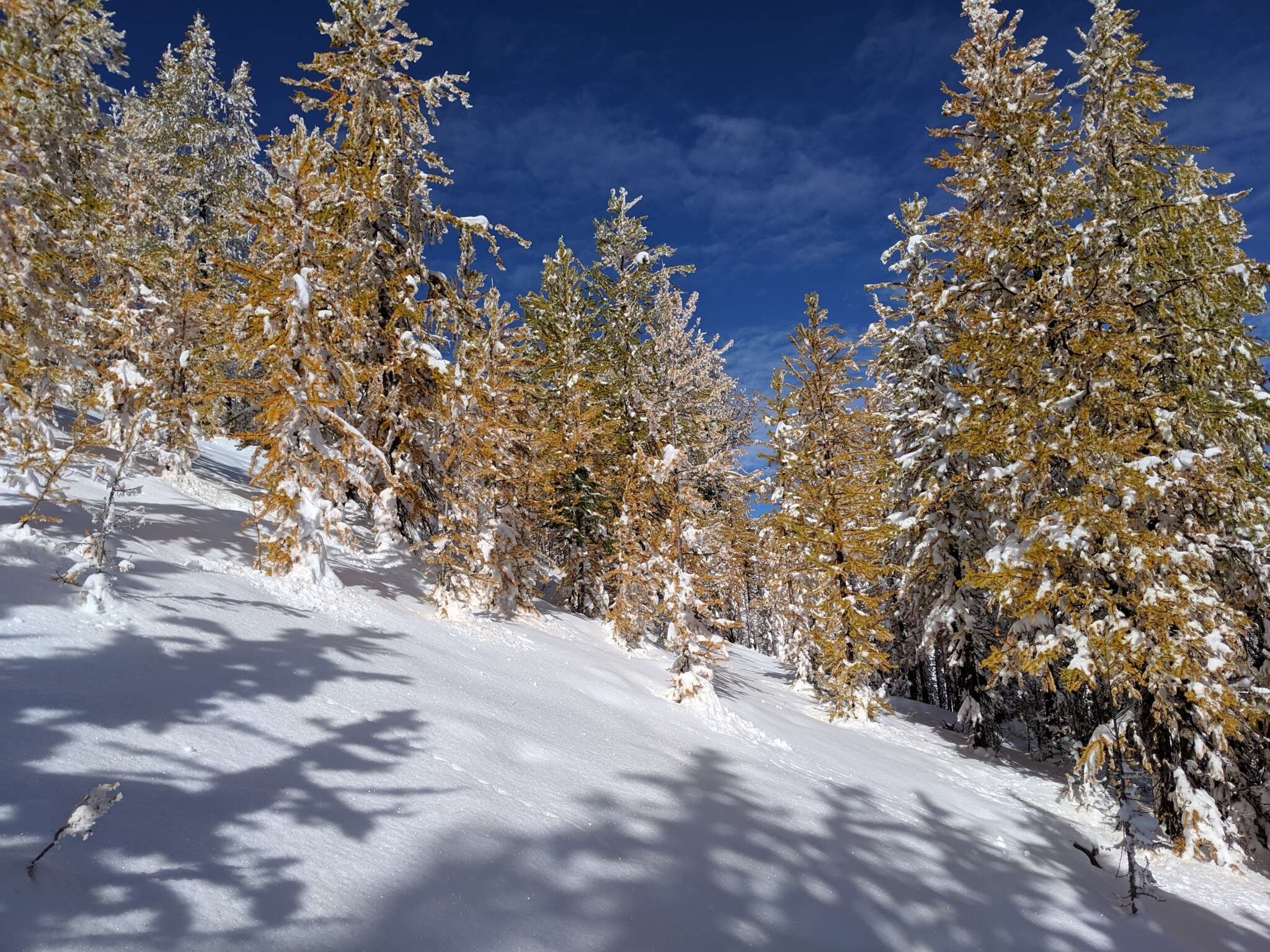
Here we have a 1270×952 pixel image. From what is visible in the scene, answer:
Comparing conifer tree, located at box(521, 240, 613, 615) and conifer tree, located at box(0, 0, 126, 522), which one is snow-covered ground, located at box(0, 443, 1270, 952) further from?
conifer tree, located at box(521, 240, 613, 615)

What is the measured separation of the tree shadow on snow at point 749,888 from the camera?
365 cm

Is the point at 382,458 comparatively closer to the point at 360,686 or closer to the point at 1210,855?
the point at 360,686

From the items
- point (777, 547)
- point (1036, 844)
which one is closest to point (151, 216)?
point (777, 547)

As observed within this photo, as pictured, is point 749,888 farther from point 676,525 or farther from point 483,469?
point 483,469

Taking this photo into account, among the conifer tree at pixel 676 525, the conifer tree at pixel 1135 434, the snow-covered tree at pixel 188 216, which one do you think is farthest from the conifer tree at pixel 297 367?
the conifer tree at pixel 1135 434

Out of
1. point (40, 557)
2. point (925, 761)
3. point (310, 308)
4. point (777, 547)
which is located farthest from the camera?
point (777, 547)

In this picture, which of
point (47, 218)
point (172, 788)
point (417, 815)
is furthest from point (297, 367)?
point (417, 815)

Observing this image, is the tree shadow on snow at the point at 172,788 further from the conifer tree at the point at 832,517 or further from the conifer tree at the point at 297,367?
the conifer tree at the point at 832,517

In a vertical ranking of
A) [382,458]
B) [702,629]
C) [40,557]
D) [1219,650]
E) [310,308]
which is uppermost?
[310,308]

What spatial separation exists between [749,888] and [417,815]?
2.65 metres

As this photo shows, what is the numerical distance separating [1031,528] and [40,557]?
13165 mm

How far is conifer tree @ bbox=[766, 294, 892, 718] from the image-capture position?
16234mm

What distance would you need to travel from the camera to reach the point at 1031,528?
34.2ft

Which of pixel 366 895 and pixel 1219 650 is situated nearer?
pixel 366 895
